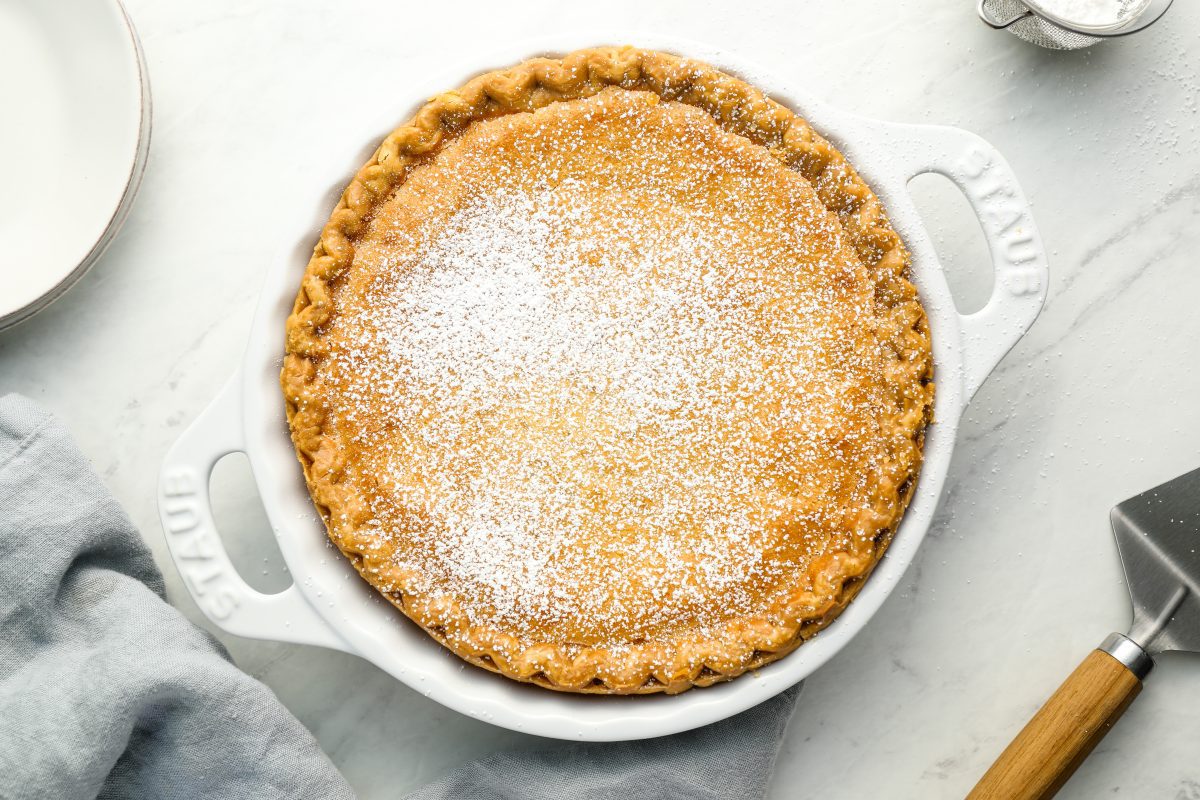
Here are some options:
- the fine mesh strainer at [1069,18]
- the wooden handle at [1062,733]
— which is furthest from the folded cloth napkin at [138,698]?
the fine mesh strainer at [1069,18]

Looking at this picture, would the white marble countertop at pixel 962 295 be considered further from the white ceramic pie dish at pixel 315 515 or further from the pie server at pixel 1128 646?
the white ceramic pie dish at pixel 315 515

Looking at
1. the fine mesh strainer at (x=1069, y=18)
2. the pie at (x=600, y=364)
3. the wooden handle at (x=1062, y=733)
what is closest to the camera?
the pie at (x=600, y=364)

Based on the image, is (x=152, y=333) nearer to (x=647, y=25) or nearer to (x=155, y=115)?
(x=155, y=115)

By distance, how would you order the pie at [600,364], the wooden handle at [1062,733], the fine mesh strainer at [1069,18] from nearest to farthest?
the pie at [600,364] < the wooden handle at [1062,733] < the fine mesh strainer at [1069,18]

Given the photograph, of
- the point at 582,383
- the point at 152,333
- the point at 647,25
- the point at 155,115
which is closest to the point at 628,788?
the point at 582,383

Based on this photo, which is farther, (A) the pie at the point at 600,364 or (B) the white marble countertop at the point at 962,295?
(B) the white marble countertop at the point at 962,295

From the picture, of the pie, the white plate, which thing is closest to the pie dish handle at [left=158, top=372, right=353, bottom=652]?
the pie

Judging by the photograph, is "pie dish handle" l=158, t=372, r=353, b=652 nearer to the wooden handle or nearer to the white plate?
the white plate
